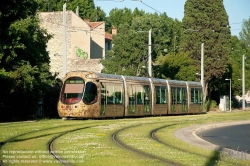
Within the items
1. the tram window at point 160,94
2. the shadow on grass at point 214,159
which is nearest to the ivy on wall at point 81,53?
the tram window at point 160,94

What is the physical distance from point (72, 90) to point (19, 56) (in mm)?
3576

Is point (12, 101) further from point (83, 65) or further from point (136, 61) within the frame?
point (83, 65)

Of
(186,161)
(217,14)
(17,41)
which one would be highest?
(217,14)

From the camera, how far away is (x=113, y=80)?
3334cm

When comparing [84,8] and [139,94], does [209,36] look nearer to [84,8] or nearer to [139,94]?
[139,94]

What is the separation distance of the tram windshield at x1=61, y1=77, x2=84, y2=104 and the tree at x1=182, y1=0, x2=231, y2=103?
41.7 meters

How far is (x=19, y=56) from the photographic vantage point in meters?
31.5

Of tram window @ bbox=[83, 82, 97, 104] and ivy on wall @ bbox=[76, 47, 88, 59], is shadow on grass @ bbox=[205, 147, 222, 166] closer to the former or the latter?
tram window @ bbox=[83, 82, 97, 104]

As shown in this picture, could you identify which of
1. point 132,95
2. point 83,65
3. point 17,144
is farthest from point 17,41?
point 83,65

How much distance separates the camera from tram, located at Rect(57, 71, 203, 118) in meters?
31.2

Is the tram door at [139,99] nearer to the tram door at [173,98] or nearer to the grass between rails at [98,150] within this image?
the tram door at [173,98]

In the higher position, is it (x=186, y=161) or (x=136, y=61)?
(x=136, y=61)

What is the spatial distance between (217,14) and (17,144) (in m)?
60.1

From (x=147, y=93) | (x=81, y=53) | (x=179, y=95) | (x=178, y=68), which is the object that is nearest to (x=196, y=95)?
(x=179, y=95)
